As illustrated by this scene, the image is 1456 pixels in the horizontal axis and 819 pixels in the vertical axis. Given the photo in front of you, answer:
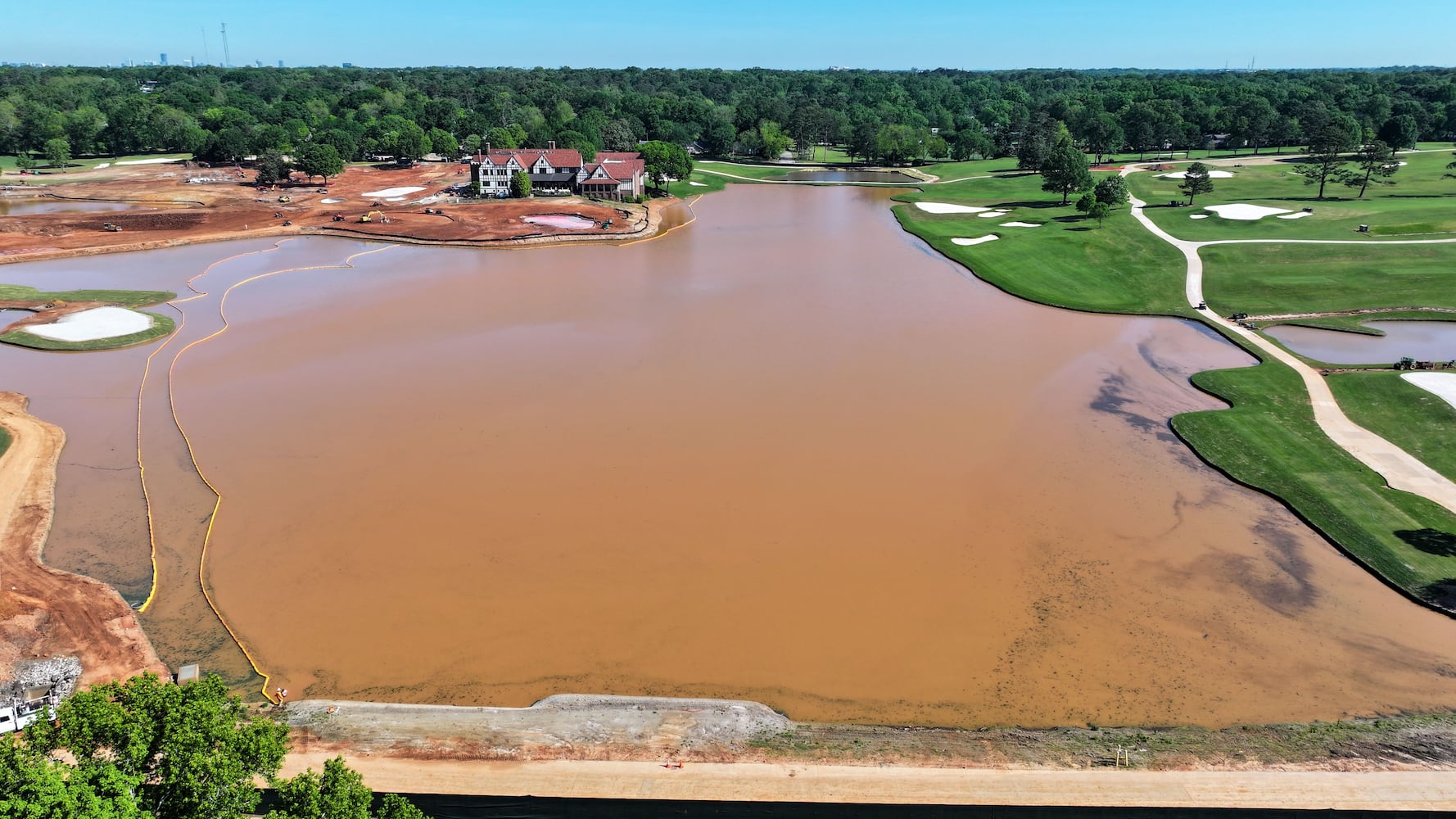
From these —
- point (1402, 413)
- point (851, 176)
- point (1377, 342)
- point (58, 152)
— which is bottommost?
point (1402, 413)

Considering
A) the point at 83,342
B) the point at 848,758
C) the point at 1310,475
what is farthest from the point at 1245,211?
the point at 83,342

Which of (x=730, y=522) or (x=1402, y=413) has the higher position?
(x=1402, y=413)

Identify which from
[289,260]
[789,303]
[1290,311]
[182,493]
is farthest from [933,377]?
[289,260]

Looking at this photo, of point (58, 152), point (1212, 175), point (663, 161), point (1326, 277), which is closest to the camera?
point (1326, 277)

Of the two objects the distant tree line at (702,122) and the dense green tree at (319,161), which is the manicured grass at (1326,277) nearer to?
the distant tree line at (702,122)

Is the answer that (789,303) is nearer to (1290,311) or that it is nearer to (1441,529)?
(1290,311)

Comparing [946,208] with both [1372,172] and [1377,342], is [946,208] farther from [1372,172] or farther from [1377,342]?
[1377,342]

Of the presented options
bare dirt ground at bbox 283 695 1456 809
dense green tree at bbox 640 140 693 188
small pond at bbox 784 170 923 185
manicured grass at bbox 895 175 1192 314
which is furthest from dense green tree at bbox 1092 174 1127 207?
bare dirt ground at bbox 283 695 1456 809
